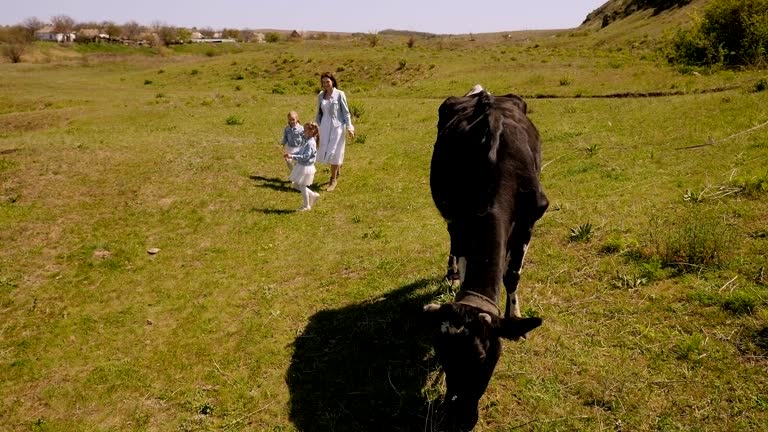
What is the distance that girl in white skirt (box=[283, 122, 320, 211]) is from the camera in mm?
12000

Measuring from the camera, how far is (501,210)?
5.23 meters

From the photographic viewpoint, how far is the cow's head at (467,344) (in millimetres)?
4035

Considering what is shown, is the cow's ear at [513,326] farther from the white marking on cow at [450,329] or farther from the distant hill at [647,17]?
the distant hill at [647,17]

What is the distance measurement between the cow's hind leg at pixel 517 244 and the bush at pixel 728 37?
18285 mm

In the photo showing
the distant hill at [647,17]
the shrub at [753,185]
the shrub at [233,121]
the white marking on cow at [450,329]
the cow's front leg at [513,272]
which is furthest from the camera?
the distant hill at [647,17]

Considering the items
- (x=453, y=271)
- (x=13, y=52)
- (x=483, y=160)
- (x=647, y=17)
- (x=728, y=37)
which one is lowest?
(x=453, y=271)

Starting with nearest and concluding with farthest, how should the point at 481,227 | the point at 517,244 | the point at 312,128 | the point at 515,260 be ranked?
the point at 481,227 < the point at 517,244 < the point at 515,260 < the point at 312,128

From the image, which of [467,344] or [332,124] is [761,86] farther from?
[467,344]

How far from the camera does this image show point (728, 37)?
68.6 ft

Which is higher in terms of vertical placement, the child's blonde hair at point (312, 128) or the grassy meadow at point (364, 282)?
the child's blonde hair at point (312, 128)

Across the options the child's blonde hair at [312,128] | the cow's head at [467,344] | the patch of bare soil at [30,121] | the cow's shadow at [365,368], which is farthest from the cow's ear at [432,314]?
the patch of bare soil at [30,121]

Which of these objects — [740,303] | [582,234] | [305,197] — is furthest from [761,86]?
[305,197]

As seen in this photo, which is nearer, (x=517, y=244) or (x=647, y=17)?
(x=517, y=244)

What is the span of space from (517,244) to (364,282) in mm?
2991
